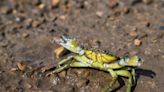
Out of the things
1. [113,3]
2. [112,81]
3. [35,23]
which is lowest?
[35,23]

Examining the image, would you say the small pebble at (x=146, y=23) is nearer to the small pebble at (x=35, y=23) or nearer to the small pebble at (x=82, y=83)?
the small pebble at (x=35, y=23)

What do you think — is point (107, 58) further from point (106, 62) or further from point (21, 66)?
point (21, 66)

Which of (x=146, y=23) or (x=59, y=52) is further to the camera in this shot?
(x=146, y=23)

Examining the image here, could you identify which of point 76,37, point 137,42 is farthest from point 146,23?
point 76,37

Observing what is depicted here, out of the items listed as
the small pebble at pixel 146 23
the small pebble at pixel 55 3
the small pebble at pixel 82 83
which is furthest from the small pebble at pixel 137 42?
the small pebble at pixel 55 3

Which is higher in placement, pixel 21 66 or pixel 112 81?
pixel 112 81

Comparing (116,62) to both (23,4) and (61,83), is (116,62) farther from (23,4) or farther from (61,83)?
(23,4)

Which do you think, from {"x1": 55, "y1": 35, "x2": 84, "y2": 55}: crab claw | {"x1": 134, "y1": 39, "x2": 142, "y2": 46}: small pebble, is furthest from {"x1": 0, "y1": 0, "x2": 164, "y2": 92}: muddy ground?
{"x1": 55, "y1": 35, "x2": 84, "y2": 55}: crab claw
